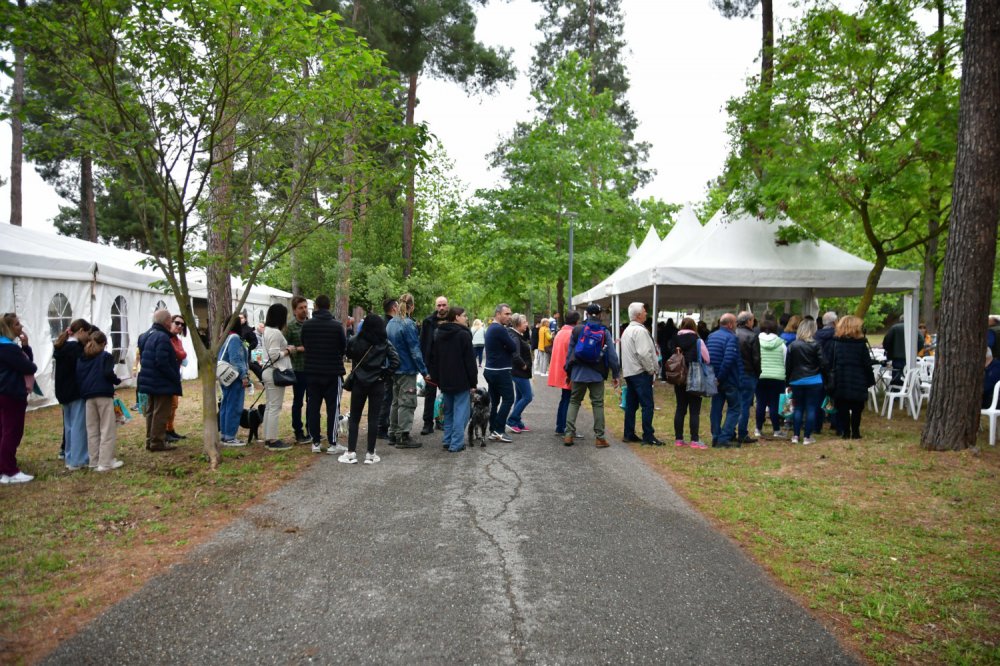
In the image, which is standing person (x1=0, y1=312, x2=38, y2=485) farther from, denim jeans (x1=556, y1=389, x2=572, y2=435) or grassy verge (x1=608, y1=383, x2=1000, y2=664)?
grassy verge (x1=608, y1=383, x2=1000, y2=664)

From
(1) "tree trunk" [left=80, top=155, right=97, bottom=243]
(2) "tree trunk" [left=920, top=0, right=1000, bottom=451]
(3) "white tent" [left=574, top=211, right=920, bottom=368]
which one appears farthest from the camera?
(1) "tree trunk" [left=80, top=155, right=97, bottom=243]

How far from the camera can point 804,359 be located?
8.59 meters

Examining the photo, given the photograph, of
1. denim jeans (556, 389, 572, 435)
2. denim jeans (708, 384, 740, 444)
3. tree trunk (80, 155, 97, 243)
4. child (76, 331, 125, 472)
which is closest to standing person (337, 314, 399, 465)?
child (76, 331, 125, 472)

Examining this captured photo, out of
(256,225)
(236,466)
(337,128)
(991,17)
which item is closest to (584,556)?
(236,466)

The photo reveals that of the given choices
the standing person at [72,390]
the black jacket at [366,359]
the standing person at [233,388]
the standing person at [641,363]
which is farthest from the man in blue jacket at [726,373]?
the standing person at [72,390]

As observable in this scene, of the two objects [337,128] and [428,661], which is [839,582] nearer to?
[428,661]

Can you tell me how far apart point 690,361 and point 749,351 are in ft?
3.25

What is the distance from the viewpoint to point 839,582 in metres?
3.93

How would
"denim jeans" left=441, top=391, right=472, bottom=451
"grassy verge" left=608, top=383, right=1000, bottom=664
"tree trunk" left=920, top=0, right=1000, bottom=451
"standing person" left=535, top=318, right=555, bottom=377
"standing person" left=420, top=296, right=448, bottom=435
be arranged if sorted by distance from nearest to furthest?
1. "grassy verge" left=608, top=383, right=1000, bottom=664
2. "tree trunk" left=920, top=0, right=1000, bottom=451
3. "denim jeans" left=441, top=391, right=472, bottom=451
4. "standing person" left=420, top=296, right=448, bottom=435
5. "standing person" left=535, top=318, right=555, bottom=377

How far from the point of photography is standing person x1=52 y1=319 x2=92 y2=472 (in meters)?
6.59

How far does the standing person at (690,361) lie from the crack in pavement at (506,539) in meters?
2.53

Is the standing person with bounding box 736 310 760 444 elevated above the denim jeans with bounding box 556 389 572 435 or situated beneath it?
elevated above

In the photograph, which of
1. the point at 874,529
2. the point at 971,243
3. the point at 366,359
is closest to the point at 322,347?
the point at 366,359

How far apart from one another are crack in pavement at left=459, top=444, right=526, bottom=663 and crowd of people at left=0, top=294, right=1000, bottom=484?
1.50m
